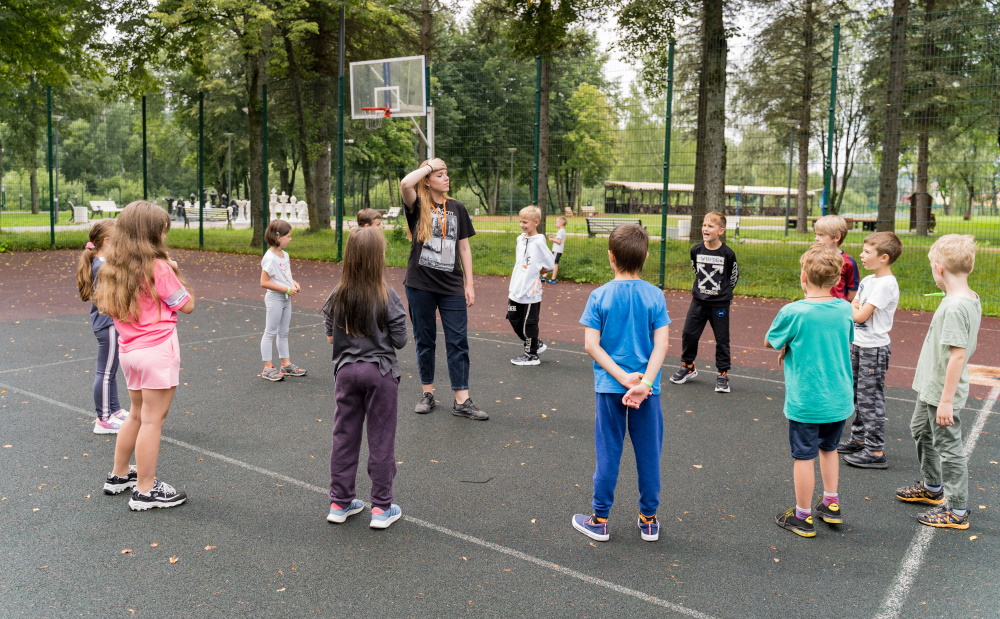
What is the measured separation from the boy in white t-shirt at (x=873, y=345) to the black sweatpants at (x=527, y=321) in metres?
3.44

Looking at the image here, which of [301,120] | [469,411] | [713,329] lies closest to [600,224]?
[301,120]

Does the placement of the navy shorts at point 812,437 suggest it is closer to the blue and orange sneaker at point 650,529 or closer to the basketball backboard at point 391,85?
the blue and orange sneaker at point 650,529

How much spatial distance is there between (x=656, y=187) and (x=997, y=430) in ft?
29.7

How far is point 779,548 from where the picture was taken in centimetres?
385

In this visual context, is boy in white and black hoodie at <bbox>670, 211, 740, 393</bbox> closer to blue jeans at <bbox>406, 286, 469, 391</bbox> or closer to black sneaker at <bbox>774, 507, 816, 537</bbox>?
blue jeans at <bbox>406, 286, 469, 391</bbox>

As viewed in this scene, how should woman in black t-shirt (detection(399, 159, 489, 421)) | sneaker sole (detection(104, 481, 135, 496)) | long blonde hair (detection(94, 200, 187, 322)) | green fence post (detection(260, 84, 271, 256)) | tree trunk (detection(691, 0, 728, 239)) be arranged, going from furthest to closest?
green fence post (detection(260, 84, 271, 256)), tree trunk (detection(691, 0, 728, 239)), woman in black t-shirt (detection(399, 159, 489, 421)), sneaker sole (detection(104, 481, 135, 496)), long blonde hair (detection(94, 200, 187, 322))

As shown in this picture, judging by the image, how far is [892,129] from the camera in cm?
1291

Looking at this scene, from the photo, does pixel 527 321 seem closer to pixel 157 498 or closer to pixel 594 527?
pixel 594 527

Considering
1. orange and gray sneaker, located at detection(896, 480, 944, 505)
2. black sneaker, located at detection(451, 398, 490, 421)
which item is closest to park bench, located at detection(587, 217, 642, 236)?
black sneaker, located at detection(451, 398, 490, 421)

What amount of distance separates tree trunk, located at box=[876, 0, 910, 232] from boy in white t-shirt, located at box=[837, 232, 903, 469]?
8104 millimetres

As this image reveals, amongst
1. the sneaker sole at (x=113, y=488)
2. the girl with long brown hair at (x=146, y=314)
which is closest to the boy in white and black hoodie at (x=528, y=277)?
the girl with long brown hair at (x=146, y=314)

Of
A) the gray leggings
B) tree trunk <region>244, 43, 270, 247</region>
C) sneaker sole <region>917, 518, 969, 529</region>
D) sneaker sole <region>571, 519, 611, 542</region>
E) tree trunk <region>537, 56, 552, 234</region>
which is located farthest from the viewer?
tree trunk <region>244, 43, 270, 247</region>

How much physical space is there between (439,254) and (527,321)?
7.43ft

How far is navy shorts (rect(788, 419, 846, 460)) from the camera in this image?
13.0ft
